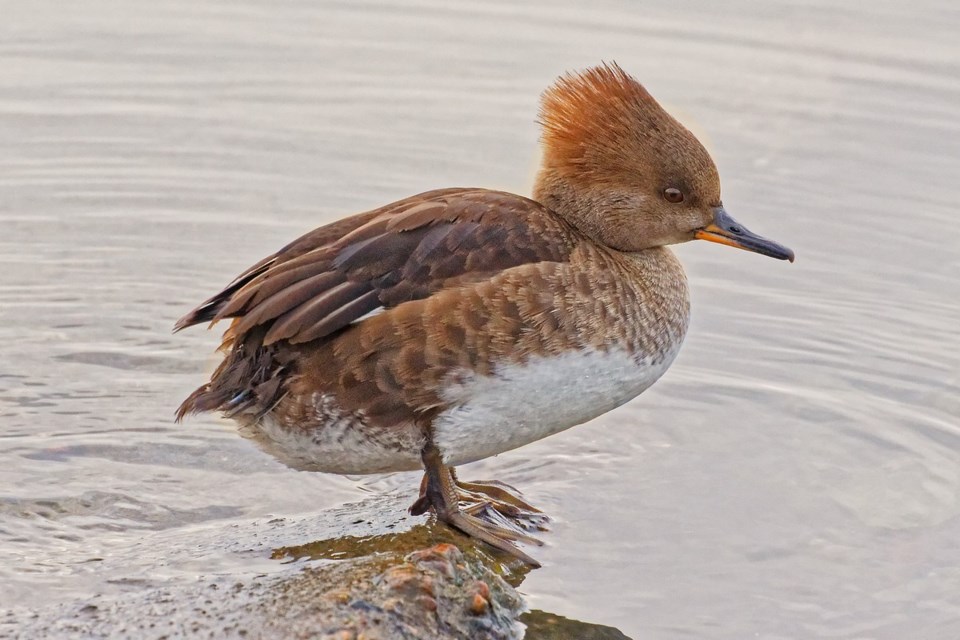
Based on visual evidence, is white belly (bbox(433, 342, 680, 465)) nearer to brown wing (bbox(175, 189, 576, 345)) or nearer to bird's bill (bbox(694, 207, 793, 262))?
brown wing (bbox(175, 189, 576, 345))

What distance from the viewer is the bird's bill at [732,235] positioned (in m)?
5.76

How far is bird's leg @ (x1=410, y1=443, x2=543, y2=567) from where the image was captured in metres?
5.02

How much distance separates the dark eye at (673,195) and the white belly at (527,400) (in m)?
0.83

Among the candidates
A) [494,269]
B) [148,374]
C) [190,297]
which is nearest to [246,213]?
[190,297]

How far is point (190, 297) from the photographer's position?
24.4 ft

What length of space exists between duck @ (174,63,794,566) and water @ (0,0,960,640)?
0.54 meters

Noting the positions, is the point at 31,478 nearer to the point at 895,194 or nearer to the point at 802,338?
the point at 802,338

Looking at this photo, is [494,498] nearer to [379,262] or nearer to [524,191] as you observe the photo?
[379,262]

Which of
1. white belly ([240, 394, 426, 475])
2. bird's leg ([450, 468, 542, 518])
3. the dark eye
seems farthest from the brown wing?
bird's leg ([450, 468, 542, 518])

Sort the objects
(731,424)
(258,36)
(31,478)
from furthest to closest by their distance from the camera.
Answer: (258,36) < (731,424) < (31,478)

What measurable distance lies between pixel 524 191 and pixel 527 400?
2.06m

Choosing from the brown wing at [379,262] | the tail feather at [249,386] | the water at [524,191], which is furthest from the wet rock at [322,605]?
the brown wing at [379,262]

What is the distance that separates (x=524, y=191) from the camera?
676 cm

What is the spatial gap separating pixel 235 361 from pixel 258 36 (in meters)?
5.92
